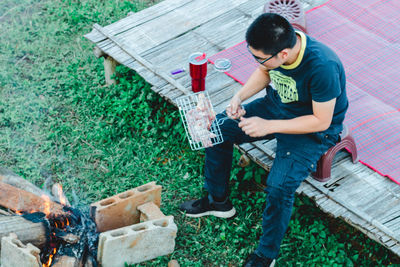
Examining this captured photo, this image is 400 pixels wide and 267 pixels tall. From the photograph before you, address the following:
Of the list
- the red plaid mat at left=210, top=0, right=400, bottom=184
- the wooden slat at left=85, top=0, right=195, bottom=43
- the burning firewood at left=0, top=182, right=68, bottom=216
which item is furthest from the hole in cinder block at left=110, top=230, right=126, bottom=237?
the wooden slat at left=85, top=0, right=195, bottom=43

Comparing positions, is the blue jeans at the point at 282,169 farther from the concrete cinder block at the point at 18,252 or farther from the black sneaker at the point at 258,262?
the concrete cinder block at the point at 18,252

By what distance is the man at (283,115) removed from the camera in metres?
3.62

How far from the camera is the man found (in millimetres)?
3617

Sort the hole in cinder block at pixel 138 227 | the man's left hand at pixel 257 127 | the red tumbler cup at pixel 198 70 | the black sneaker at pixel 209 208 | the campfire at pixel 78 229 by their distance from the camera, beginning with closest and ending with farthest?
the campfire at pixel 78 229
the man's left hand at pixel 257 127
the hole in cinder block at pixel 138 227
the black sneaker at pixel 209 208
the red tumbler cup at pixel 198 70

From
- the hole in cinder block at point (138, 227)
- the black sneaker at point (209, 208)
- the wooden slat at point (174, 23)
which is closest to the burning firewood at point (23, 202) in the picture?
the hole in cinder block at point (138, 227)

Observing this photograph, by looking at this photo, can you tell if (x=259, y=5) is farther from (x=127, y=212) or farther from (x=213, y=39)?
(x=127, y=212)

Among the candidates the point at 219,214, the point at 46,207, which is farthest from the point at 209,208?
the point at 46,207

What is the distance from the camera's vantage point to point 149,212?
434cm

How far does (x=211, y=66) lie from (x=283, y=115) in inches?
68.9

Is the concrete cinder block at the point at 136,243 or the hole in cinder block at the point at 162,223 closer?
the concrete cinder block at the point at 136,243

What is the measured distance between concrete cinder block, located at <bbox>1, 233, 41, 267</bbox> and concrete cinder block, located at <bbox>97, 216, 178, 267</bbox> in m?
0.54

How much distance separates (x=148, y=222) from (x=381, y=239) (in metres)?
2.00

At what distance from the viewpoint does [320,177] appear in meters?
4.49

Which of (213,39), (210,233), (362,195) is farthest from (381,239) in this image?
(213,39)
